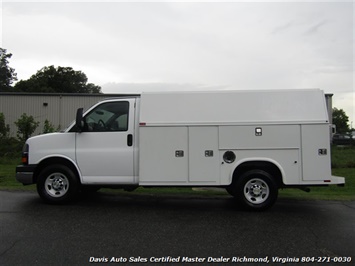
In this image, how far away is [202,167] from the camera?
6680 mm

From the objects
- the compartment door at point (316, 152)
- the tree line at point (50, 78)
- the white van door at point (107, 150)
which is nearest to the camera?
the compartment door at point (316, 152)

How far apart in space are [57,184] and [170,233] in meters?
3.07

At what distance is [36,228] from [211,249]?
9.55 ft

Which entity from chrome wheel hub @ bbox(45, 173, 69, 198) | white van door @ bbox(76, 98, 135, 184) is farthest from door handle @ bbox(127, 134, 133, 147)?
chrome wheel hub @ bbox(45, 173, 69, 198)

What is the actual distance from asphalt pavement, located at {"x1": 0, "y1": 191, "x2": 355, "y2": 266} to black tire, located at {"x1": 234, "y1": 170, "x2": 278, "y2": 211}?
0.63ft

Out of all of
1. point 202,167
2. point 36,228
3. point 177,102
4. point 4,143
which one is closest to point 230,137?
point 202,167

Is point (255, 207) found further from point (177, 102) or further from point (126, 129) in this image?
point (126, 129)

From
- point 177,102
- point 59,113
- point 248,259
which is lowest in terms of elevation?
point 248,259

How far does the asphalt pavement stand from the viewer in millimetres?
4289

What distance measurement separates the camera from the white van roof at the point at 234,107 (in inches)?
258

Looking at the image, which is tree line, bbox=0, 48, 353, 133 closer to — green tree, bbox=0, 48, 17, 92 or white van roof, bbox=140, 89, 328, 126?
green tree, bbox=0, 48, 17, 92

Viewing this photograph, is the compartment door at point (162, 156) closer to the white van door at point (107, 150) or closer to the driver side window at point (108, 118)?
the white van door at point (107, 150)

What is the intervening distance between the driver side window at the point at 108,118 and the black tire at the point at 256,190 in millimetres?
2673

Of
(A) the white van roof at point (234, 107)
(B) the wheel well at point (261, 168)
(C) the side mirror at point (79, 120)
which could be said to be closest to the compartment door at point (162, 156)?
(A) the white van roof at point (234, 107)
